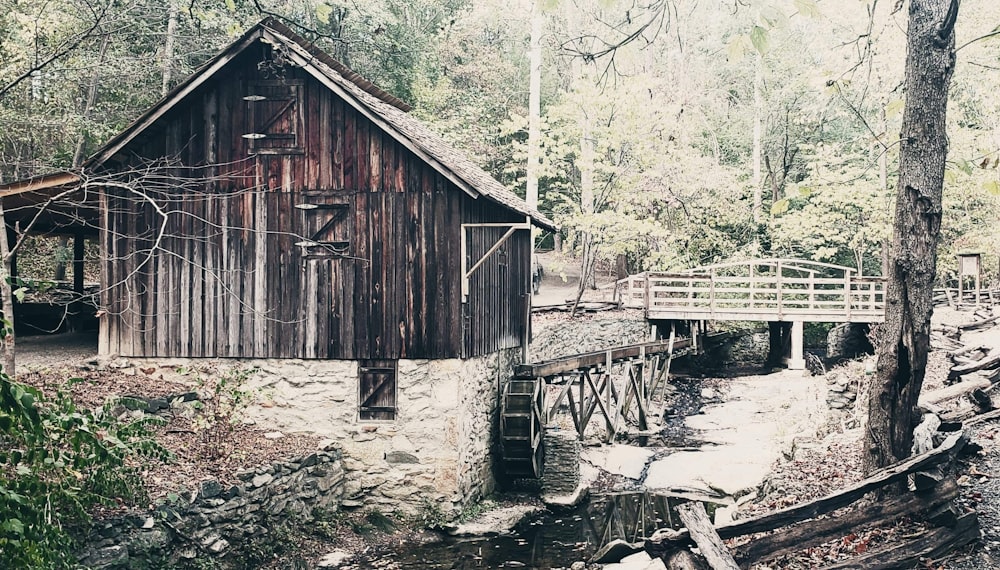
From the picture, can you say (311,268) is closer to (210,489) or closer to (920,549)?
(210,489)

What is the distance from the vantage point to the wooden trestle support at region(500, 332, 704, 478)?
14641 millimetres

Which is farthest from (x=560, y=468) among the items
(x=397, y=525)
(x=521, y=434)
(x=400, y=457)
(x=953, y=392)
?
(x=953, y=392)

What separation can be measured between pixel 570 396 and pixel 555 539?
4277mm

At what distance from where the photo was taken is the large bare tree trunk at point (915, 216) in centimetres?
638

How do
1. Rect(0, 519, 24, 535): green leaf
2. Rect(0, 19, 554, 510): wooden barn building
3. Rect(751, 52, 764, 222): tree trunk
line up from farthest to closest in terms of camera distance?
1. Rect(751, 52, 764, 222): tree trunk
2. Rect(0, 19, 554, 510): wooden barn building
3. Rect(0, 519, 24, 535): green leaf

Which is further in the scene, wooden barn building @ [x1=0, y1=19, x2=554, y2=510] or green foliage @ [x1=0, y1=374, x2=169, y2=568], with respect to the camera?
wooden barn building @ [x1=0, y1=19, x2=554, y2=510]

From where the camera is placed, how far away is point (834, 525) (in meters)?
5.98

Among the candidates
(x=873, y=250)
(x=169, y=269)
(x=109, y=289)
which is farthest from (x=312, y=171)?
(x=873, y=250)

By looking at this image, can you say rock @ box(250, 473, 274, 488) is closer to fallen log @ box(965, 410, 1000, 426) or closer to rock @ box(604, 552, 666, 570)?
rock @ box(604, 552, 666, 570)

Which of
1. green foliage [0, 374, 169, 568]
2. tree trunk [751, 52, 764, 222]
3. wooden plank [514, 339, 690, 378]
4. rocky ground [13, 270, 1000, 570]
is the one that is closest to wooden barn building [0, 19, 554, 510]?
rocky ground [13, 270, 1000, 570]

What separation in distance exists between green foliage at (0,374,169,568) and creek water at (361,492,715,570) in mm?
4375

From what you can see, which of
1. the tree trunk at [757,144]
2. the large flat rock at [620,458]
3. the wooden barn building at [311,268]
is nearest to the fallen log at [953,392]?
the wooden barn building at [311,268]

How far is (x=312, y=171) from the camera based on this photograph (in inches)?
518

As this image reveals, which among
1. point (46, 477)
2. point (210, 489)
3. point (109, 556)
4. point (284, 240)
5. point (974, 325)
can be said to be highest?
point (284, 240)
